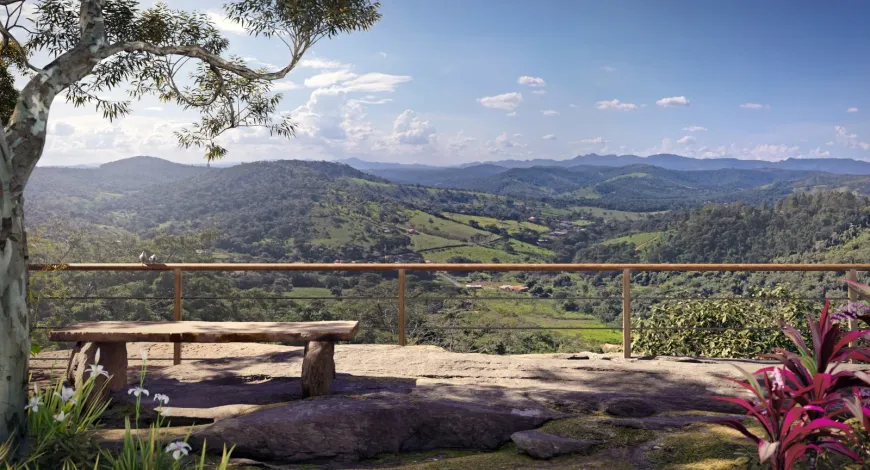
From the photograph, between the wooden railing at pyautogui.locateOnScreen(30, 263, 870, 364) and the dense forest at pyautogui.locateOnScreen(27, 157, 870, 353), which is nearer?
the wooden railing at pyautogui.locateOnScreen(30, 263, 870, 364)

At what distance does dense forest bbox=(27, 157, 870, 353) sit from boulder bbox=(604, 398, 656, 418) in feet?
17.5

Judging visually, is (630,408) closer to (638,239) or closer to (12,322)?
(12,322)

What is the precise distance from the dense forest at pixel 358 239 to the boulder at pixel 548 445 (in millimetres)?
5837

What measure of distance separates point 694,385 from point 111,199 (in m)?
30.4

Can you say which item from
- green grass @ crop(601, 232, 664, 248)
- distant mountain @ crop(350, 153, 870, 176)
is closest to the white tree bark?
green grass @ crop(601, 232, 664, 248)

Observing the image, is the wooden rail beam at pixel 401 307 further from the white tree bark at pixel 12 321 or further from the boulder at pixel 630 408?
the white tree bark at pixel 12 321

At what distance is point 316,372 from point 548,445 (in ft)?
5.44

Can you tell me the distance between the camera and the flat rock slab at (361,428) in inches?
133

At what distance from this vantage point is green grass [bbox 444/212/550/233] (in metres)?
39.1

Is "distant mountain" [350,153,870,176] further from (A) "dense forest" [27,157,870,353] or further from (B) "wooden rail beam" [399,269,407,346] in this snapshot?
(B) "wooden rail beam" [399,269,407,346]

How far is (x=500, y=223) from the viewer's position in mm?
40781

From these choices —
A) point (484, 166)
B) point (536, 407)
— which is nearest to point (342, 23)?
point (536, 407)

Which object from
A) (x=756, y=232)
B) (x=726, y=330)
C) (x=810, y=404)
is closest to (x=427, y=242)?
(x=756, y=232)

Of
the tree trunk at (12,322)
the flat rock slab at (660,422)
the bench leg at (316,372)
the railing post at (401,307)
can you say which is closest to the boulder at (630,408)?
the flat rock slab at (660,422)
